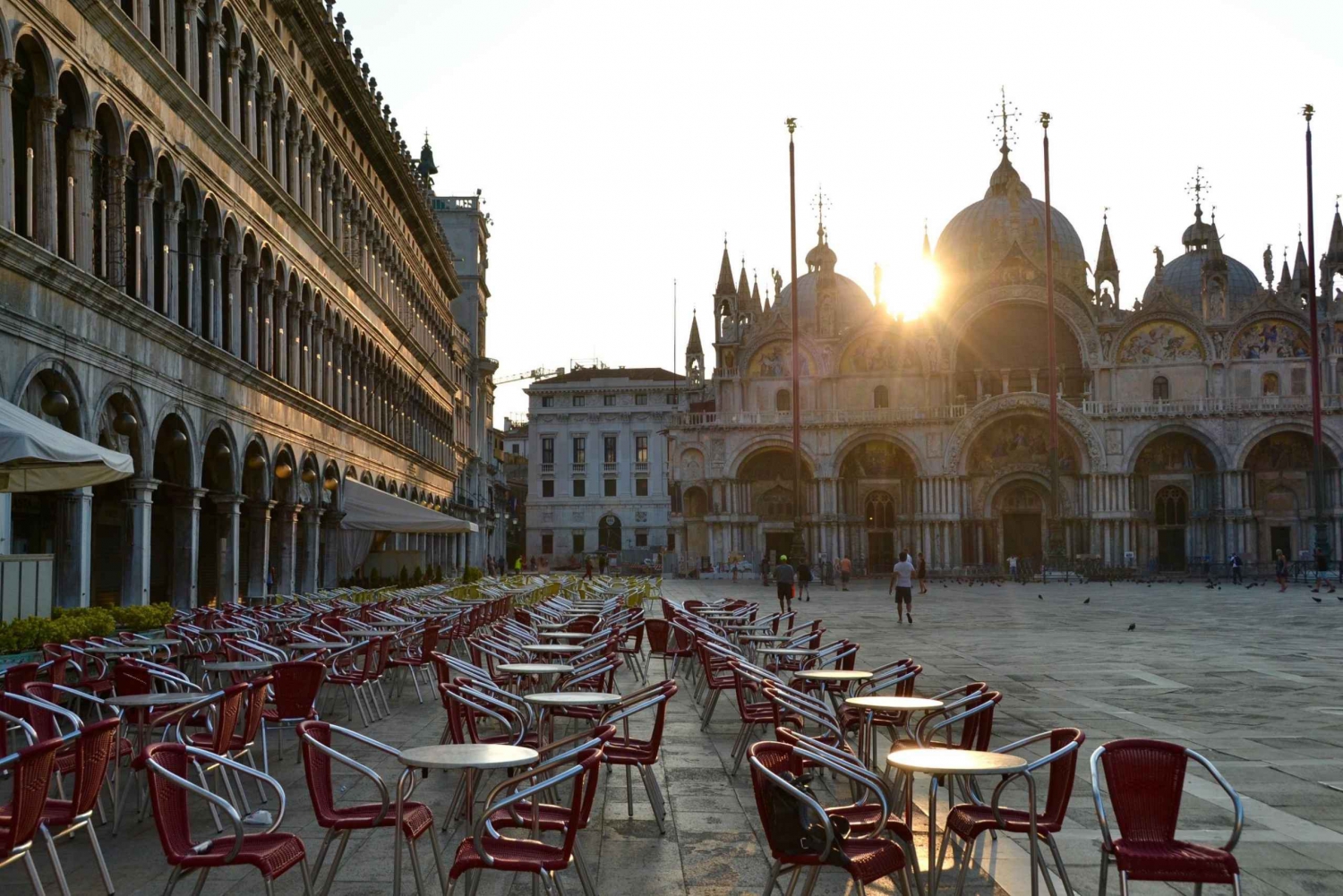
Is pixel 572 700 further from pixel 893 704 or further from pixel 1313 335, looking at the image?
pixel 1313 335

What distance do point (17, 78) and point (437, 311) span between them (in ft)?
144

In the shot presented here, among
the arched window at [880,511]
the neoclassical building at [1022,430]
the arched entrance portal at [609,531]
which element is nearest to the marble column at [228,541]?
the neoclassical building at [1022,430]

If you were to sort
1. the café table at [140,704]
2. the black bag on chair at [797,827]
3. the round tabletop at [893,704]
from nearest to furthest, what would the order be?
the black bag on chair at [797,827], the café table at [140,704], the round tabletop at [893,704]

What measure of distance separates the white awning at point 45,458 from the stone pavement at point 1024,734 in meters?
3.03

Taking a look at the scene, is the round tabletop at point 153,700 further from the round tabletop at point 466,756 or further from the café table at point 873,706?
the café table at point 873,706

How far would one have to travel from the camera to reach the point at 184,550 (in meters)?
24.0

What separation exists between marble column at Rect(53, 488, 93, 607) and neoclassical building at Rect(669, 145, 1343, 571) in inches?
1938

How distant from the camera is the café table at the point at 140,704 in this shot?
325 inches

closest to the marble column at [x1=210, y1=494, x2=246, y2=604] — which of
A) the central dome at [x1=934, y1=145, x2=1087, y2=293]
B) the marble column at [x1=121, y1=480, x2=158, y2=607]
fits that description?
the marble column at [x1=121, y1=480, x2=158, y2=607]

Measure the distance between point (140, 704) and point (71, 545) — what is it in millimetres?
10815

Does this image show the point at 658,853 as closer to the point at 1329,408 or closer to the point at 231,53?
the point at 231,53

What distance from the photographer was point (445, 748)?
22.7 feet

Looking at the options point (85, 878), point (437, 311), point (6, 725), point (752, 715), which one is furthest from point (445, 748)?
point (437, 311)

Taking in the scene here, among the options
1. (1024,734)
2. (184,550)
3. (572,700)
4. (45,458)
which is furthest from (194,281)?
(1024,734)
